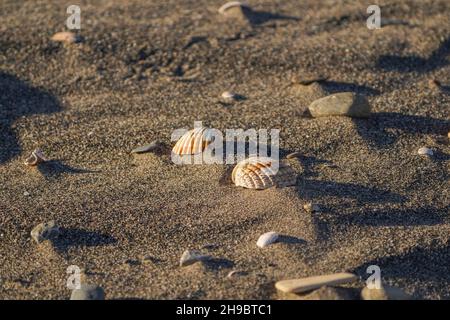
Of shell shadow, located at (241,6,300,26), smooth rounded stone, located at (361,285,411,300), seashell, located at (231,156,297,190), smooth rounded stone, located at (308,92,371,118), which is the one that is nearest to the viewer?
smooth rounded stone, located at (361,285,411,300)

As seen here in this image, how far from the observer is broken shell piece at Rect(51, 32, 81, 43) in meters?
5.42

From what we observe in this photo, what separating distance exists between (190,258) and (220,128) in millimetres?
1143

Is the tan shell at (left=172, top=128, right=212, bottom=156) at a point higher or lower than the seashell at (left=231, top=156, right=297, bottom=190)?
higher

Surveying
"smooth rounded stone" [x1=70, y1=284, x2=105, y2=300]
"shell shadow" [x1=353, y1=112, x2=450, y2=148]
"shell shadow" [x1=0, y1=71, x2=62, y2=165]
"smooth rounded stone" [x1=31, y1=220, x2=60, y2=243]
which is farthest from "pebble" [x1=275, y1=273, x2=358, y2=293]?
"shell shadow" [x1=0, y1=71, x2=62, y2=165]

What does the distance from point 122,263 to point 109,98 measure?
1593 mm

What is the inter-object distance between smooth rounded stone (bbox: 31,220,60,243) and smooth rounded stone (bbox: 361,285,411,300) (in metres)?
1.38

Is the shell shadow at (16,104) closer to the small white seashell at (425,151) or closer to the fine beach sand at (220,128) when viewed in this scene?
the fine beach sand at (220,128)

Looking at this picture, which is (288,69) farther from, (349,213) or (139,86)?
(349,213)

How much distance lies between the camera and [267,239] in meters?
3.66

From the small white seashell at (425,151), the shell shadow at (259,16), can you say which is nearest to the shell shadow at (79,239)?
the small white seashell at (425,151)

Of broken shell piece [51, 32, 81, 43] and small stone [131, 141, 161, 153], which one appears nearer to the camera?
small stone [131, 141, 161, 153]

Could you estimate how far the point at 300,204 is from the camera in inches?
153

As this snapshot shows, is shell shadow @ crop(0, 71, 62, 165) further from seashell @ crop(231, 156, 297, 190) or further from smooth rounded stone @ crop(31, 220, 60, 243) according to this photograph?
seashell @ crop(231, 156, 297, 190)
